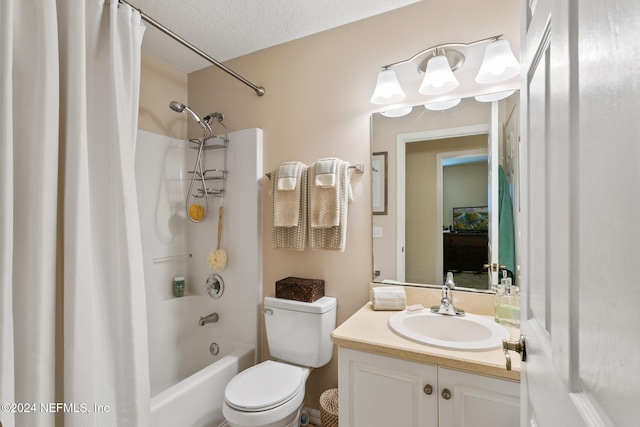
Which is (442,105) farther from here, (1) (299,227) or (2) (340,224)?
(1) (299,227)

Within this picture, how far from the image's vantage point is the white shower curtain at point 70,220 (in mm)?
843

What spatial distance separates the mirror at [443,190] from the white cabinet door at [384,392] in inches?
22.6

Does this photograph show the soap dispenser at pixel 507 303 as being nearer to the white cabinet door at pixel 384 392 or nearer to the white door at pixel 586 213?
the white cabinet door at pixel 384 392

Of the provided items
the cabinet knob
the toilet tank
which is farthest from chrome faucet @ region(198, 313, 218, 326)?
the cabinet knob

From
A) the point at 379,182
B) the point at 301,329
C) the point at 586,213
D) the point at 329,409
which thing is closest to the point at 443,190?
the point at 379,182

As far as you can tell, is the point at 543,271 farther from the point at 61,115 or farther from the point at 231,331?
the point at 231,331

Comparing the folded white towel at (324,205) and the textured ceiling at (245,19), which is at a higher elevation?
the textured ceiling at (245,19)

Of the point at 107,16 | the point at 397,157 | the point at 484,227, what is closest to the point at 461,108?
the point at 397,157

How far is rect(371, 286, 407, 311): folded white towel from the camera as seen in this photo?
4.97 feet

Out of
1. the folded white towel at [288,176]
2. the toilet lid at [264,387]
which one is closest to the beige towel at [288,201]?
the folded white towel at [288,176]

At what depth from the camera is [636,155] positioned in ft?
0.86

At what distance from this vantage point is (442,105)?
1560 mm

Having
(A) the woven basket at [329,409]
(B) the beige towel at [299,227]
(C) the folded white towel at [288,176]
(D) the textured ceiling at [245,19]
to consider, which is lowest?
(A) the woven basket at [329,409]

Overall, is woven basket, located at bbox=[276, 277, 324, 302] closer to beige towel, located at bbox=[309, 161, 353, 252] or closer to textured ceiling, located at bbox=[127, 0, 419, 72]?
beige towel, located at bbox=[309, 161, 353, 252]
